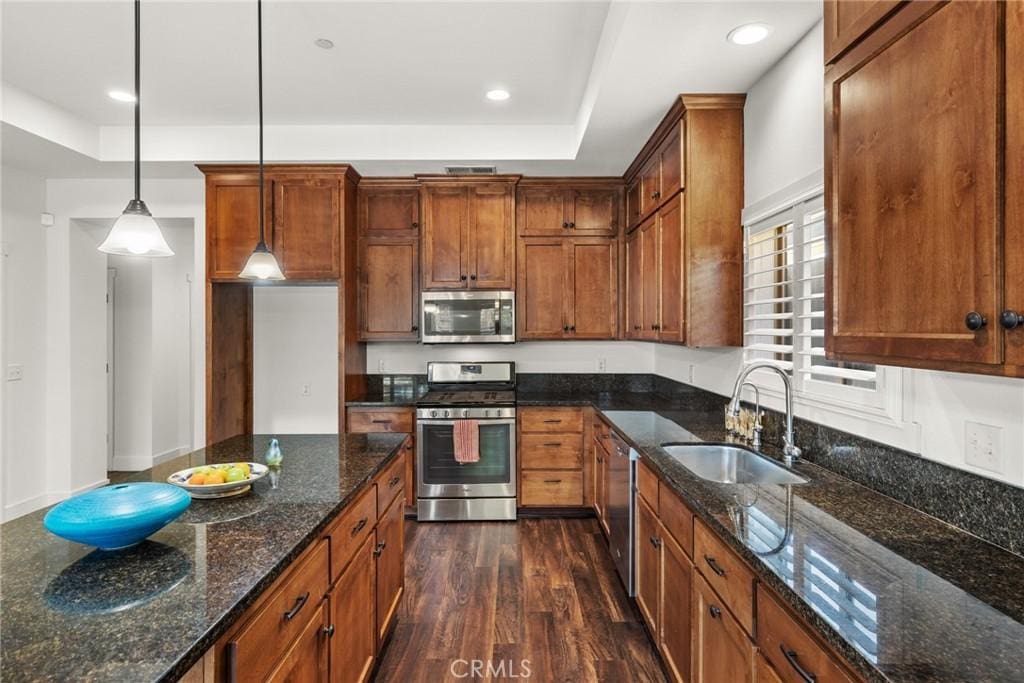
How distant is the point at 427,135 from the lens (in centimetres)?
347

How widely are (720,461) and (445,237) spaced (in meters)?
2.60

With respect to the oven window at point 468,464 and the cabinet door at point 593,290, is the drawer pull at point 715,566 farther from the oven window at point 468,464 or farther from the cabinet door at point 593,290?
the cabinet door at point 593,290

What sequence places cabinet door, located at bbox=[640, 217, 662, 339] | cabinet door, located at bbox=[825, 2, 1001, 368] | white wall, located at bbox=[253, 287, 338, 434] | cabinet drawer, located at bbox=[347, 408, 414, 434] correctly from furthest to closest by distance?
white wall, located at bbox=[253, 287, 338, 434] → cabinet drawer, located at bbox=[347, 408, 414, 434] → cabinet door, located at bbox=[640, 217, 662, 339] → cabinet door, located at bbox=[825, 2, 1001, 368]

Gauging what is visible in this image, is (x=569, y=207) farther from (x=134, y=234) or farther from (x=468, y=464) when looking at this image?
(x=134, y=234)

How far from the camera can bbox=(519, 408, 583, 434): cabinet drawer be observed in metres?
3.65

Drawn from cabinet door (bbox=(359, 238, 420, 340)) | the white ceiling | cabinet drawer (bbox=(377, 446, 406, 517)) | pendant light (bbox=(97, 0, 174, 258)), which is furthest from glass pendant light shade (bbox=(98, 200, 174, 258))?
cabinet door (bbox=(359, 238, 420, 340))

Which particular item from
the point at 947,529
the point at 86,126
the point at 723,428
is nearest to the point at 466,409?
the point at 723,428

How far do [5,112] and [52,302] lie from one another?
163 cm

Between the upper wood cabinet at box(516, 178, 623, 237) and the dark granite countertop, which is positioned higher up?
the upper wood cabinet at box(516, 178, 623, 237)

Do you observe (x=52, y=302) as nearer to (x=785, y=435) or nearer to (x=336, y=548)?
(x=336, y=548)

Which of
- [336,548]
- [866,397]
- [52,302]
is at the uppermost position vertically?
[52,302]

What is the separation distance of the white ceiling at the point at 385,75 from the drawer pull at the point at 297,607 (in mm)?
2157

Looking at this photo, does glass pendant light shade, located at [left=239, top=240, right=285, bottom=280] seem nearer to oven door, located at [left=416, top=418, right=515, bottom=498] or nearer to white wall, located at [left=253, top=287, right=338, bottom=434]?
oven door, located at [left=416, top=418, right=515, bottom=498]

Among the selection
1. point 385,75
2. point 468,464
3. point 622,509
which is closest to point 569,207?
point 385,75
